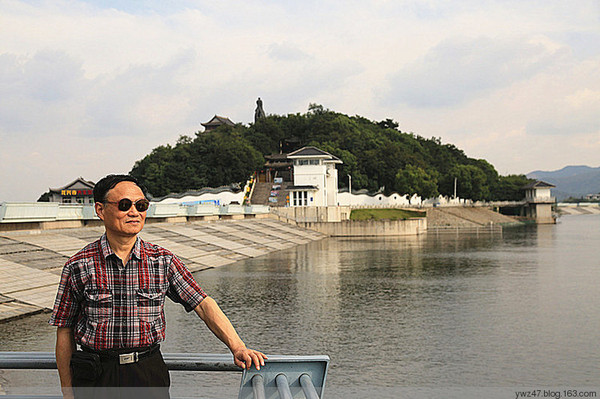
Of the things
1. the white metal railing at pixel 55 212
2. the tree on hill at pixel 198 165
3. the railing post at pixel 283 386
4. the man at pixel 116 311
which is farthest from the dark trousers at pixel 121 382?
the tree on hill at pixel 198 165

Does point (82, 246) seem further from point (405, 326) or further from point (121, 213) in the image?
point (121, 213)

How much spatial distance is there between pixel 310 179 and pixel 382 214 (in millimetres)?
13114

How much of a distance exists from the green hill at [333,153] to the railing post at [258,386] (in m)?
82.1

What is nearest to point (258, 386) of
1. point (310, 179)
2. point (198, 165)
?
point (310, 179)

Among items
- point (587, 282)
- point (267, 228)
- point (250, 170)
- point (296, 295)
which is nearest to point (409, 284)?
point (296, 295)

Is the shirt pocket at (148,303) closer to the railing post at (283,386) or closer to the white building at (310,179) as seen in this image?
the railing post at (283,386)

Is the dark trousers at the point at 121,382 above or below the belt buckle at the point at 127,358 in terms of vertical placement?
below

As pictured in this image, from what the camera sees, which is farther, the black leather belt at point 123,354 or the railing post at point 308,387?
the black leather belt at point 123,354

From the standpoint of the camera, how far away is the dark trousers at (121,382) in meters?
3.79

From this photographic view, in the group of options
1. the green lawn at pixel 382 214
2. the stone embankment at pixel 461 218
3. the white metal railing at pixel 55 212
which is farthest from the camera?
the stone embankment at pixel 461 218

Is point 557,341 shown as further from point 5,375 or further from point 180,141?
point 180,141

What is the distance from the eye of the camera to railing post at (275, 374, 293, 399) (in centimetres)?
350

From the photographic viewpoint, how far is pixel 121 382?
380 cm

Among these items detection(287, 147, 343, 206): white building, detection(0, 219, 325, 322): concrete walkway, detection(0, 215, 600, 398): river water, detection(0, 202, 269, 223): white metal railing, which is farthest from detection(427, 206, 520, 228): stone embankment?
detection(0, 215, 600, 398): river water
